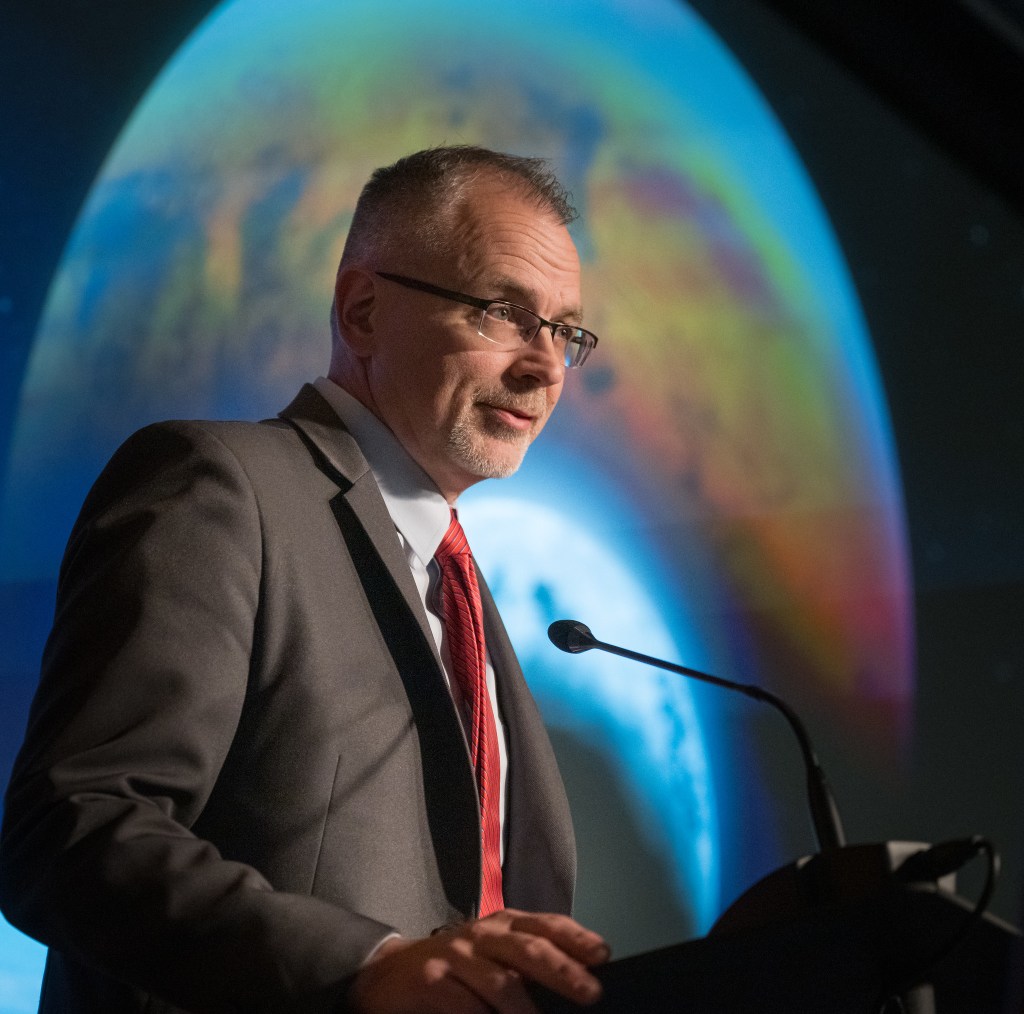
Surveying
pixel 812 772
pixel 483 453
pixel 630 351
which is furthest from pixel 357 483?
pixel 630 351

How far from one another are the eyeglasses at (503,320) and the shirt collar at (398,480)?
20cm

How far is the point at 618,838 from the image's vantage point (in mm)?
2609

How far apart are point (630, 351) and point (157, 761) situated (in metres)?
2.09

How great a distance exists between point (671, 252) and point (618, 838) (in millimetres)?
1518

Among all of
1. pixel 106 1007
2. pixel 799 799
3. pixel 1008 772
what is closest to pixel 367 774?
pixel 106 1007

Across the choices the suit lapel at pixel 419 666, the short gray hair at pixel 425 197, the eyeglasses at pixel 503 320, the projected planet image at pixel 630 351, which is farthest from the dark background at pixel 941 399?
the suit lapel at pixel 419 666

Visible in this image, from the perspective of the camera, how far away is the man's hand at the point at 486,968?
2.26 ft

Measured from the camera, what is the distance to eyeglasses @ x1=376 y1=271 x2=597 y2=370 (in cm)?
158

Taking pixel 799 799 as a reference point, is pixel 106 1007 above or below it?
above

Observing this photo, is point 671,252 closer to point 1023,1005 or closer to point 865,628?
point 865,628

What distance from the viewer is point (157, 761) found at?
0.95 metres

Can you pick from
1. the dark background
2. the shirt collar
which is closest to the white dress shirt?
the shirt collar

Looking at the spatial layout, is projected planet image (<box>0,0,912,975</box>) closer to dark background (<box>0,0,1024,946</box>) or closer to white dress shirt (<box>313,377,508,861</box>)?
dark background (<box>0,0,1024,946</box>)

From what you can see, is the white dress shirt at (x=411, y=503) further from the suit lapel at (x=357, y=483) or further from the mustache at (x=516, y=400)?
the mustache at (x=516, y=400)
